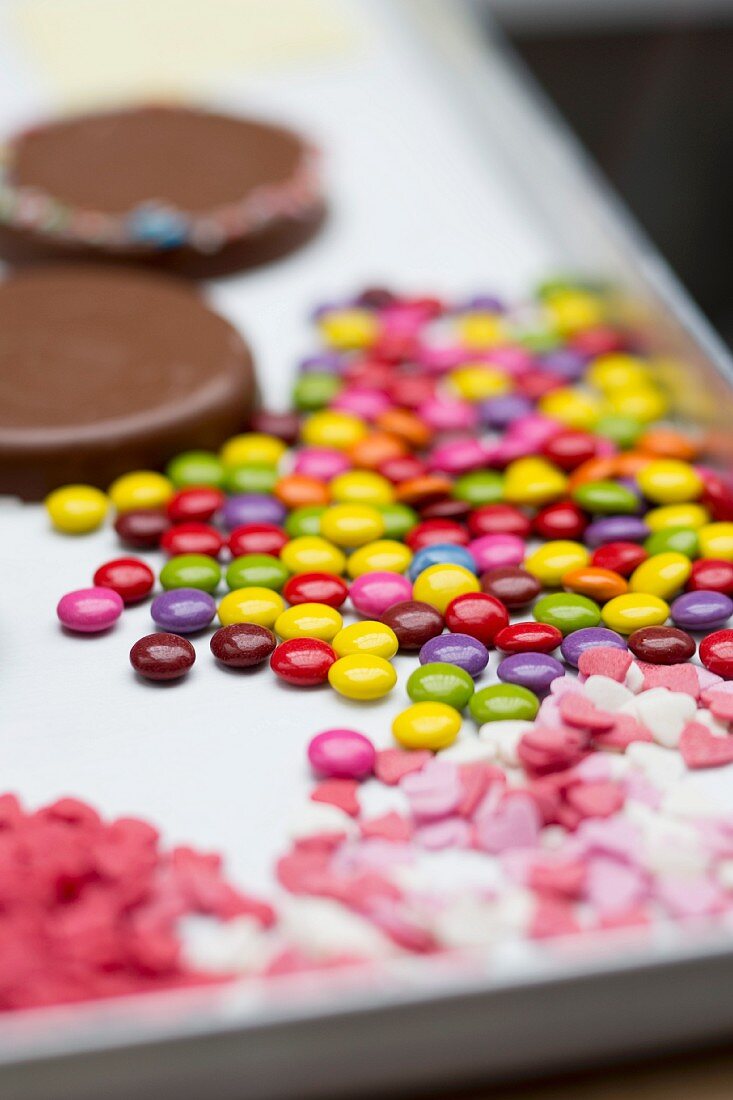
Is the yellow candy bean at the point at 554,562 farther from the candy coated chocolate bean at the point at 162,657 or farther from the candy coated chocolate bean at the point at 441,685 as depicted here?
the candy coated chocolate bean at the point at 162,657

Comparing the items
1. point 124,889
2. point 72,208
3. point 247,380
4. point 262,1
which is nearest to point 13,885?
point 124,889

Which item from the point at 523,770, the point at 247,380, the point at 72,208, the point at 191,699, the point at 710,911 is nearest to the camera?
the point at 710,911

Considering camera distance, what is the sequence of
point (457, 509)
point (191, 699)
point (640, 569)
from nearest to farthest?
point (191, 699)
point (640, 569)
point (457, 509)

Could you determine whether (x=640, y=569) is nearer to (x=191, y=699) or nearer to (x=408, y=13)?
(x=191, y=699)

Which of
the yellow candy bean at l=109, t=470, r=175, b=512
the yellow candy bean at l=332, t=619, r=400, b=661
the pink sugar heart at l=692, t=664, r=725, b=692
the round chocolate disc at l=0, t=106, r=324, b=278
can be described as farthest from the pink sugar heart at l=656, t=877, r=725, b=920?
the round chocolate disc at l=0, t=106, r=324, b=278

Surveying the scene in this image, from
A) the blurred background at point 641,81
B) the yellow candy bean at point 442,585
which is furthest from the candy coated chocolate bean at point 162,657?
the blurred background at point 641,81

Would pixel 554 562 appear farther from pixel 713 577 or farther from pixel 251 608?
pixel 251 608

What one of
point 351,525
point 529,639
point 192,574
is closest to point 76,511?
point 192,574
